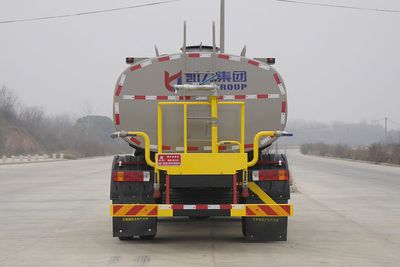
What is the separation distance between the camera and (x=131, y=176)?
8.95m

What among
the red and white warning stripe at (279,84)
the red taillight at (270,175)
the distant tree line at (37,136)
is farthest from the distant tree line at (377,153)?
the red and white warning stripe at (279,84)

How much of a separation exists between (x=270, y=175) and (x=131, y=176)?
2.08 m

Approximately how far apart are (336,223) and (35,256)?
628 centimetres

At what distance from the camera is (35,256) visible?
27.9 ft

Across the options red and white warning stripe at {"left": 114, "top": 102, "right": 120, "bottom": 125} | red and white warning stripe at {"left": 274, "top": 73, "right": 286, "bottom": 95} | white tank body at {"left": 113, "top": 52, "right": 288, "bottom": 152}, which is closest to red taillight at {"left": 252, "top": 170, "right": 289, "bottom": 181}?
white tank body at {"left": 113, "top": 52, "right": 288, "bottom": 152}

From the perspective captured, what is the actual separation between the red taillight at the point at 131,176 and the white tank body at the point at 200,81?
15.9 inches

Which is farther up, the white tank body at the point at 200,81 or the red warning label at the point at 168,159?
the white tank body at the point at 200,81

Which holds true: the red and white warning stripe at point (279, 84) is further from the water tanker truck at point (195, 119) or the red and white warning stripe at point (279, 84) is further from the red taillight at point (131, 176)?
the red taillight at point (131, 176)

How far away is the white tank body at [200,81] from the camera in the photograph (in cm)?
893

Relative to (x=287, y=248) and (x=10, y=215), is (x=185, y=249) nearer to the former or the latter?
(x=287, y=248)

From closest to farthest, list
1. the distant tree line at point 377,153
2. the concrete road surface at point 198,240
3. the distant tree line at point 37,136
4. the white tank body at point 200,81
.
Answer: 1. the concrete road surface at point 198,240
2. the white tank body at point 200,81
3. the distant tree line at point 377,153
4. the distant tree line at point 37,136

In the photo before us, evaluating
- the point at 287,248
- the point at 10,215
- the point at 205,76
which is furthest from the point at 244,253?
the point at 10,215

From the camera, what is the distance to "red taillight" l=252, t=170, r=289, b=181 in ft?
29.4

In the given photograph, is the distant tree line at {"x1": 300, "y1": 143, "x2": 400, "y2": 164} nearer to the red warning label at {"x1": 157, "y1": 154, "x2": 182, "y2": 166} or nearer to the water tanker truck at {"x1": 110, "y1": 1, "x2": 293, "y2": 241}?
the water tanker truck at {"x1": 110, "y1": 1, "x2": 293, "y2": 241}
